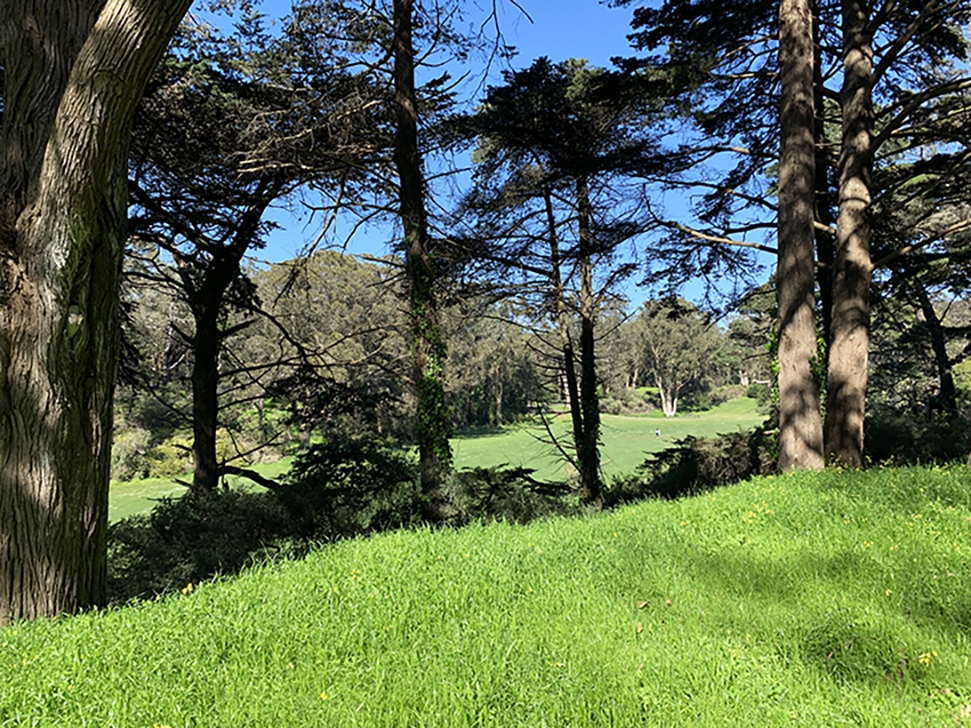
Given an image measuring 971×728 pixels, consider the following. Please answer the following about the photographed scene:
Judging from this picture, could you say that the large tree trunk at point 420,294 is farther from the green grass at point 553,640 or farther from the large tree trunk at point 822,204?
the large tree trunk at point 822,204

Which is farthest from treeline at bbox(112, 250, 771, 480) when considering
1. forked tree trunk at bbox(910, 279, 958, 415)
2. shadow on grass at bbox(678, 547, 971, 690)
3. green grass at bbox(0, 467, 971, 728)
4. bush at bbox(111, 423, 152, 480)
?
shadow on grass at bbox(678, 547, 971, 690)

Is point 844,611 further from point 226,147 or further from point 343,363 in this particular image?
point 226,147

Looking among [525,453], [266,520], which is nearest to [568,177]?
[266,520]

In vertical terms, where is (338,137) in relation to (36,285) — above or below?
above

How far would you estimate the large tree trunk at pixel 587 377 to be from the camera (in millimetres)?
12633

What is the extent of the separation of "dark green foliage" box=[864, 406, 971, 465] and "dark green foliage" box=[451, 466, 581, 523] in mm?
6388

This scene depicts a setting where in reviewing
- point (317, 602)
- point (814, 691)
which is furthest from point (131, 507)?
point (814, 691)

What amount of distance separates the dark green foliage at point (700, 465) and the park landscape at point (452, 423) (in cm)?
11

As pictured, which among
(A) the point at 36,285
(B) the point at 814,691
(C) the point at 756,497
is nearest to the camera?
(B) the point at 814,691

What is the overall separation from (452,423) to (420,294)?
2.43 metres

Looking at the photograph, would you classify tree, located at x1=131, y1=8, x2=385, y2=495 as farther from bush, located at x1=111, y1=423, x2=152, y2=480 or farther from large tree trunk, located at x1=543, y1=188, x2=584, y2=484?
bush, located at x1=111, y1=423, x2=152, y2=480

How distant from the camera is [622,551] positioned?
13.9 feet

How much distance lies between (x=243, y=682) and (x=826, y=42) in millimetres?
14422

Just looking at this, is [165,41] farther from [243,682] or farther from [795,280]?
[795,280]
